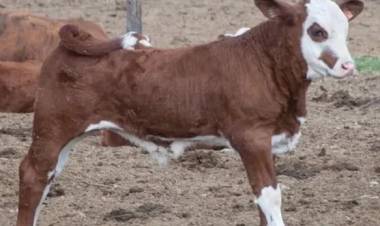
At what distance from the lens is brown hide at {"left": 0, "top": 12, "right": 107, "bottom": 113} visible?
10.3m

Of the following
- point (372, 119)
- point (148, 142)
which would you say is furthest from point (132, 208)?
point (372, 119)

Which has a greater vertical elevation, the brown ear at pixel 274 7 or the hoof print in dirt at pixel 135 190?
the brown ear at pixel 274 7

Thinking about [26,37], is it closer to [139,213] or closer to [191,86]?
[139,213]

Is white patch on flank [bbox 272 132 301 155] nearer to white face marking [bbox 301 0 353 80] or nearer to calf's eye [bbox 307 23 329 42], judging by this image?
white face marking [bbox 301 0 353 80]

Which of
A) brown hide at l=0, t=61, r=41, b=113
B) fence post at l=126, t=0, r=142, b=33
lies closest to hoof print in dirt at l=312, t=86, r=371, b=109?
fence post at l=126, t=0, r=142, b=33

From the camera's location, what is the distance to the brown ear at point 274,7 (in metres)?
6.21

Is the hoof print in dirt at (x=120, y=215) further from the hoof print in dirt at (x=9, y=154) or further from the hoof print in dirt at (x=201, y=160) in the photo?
the hoof print in dirt at (x=9, y=154)

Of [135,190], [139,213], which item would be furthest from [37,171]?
[135,190]

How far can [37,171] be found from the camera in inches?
261

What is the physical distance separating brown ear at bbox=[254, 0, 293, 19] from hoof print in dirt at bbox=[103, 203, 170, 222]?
1.89 m

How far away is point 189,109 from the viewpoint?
248 inches

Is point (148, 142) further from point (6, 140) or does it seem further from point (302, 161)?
point (6, 140)

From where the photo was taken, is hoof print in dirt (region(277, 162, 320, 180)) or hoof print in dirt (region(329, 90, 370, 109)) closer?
hoof print in dirt (region(277, 162, 320, 180))

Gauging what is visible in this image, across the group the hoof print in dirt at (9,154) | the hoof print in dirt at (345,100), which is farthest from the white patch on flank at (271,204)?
the hoof print in dirt at (345,100)
